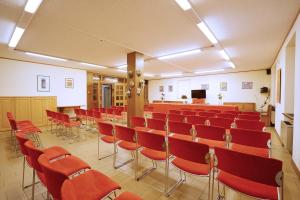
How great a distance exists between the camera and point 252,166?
1.32 m

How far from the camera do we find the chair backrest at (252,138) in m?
2.15

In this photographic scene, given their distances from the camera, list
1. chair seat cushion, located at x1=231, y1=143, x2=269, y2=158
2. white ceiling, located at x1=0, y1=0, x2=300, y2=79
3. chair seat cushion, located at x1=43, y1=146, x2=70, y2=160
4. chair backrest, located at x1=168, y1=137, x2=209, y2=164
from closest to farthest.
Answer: chair backrest, located at x1=168, y1=137, x2=209, y2=164
chair seat cushion, located at x1=43, y1=146, x2=70, y2=160
chair seat cushion, located at x1=231, y1=143, x2=269, y2=158
white ceiling, located at x1=0, y1=0, x2=300, y2=79

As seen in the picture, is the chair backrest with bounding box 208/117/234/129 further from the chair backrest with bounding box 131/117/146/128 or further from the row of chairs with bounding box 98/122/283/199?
the chair backrest with bounding box 131/117/146/128

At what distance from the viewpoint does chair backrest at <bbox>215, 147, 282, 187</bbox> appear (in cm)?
123

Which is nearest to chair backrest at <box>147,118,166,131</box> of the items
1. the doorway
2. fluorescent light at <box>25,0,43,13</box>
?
fluorescent light at <box>25,0,43,13</box>

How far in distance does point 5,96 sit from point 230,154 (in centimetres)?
796

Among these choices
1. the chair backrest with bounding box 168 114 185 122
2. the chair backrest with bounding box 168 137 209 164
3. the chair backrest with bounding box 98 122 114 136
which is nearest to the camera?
the chair backrest with bounding box 168 137 209 164

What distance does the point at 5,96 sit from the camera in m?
5.91

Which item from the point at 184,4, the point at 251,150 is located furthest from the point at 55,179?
the point at 184,4

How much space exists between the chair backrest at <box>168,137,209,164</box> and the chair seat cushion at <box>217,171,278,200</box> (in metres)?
0.27

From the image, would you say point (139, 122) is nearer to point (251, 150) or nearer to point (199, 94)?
point (251, 150)

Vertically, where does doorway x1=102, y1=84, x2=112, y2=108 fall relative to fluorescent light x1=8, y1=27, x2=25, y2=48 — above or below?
below

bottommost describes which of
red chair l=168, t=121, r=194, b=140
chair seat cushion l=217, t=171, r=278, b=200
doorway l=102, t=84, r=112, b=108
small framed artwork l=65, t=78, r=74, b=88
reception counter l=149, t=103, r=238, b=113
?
chair seat cushion l=217, t=171, r=278, b=200

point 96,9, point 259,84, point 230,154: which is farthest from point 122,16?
point 259,84
